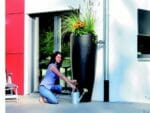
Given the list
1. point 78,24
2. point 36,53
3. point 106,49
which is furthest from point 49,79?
point 36,53

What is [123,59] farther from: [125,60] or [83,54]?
[83,54]

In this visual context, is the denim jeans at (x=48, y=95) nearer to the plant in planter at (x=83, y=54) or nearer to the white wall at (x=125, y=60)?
the plant in planter at (x=83, y=54)

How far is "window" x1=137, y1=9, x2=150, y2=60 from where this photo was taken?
9570 millimetres

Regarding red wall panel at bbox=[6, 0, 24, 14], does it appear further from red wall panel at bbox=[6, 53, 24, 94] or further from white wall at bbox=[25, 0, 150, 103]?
white wall at bbox=[25, 0, 150, 103]

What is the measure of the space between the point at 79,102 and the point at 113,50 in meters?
1.52

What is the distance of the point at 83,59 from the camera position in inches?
343

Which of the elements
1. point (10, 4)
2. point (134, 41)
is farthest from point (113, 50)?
point (10, 4)

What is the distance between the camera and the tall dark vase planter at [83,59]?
343 inches

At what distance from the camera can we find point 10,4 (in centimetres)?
1137

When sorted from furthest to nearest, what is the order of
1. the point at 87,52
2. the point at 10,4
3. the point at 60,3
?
1. the point at 10,4
2. the point at 60,3
3. the point at 87,52

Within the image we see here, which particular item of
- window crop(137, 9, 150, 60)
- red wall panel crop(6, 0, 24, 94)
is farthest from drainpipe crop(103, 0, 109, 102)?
red wall panel crop(6, 0, 24, 94)

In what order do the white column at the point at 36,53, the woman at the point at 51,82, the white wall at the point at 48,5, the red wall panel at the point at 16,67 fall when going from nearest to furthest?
the woman at the point at 51,82 < the white wall at the point at 48,5 < the red wall panel at the point at 16,67 < the white column at the point at 36,53

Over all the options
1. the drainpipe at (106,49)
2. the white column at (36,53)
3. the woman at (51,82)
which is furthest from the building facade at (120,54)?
the white column at (36,53)

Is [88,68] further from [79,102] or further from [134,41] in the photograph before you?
[134,41]
